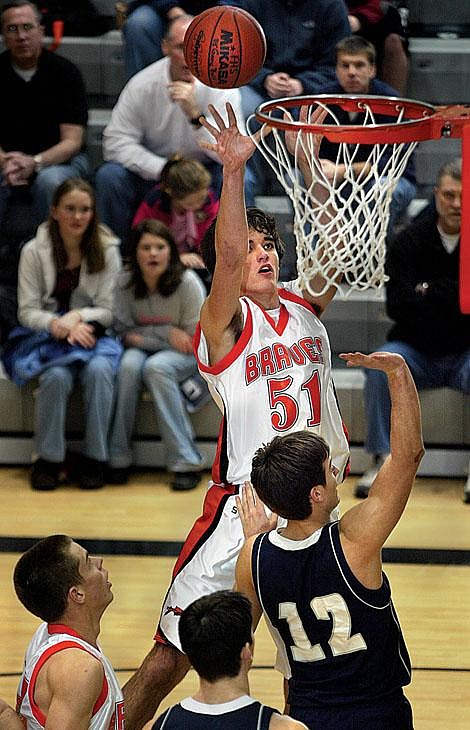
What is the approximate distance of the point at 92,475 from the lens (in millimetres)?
7164

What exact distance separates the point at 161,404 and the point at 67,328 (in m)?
0.72

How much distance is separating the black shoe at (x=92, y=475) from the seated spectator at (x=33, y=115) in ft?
5.52

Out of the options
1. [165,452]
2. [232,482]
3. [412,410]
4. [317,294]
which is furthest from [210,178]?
[412,410]

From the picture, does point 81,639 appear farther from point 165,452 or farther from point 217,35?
point 165,452

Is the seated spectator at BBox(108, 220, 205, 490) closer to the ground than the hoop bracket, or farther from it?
closer to the ground

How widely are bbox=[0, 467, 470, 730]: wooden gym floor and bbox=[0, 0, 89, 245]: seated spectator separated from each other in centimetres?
189

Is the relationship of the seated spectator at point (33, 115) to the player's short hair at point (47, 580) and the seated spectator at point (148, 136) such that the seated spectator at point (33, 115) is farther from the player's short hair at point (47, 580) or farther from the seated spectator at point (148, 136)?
the player's short hair at point (47, 580)

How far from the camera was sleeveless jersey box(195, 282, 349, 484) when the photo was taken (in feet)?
13.0

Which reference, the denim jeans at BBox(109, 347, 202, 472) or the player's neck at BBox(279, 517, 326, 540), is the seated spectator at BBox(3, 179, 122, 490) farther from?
the player's neck at BBox(279, 517, 326, 540)

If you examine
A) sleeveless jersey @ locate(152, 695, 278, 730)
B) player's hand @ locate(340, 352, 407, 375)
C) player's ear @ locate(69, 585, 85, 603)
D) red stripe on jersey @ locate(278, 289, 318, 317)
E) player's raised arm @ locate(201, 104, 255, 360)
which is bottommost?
player's ear @ locate(69, 585, 85, 603)

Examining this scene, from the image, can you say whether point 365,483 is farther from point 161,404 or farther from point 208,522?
point 208,522

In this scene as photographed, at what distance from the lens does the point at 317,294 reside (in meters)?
4.38

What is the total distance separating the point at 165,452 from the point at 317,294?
3225 millimetres

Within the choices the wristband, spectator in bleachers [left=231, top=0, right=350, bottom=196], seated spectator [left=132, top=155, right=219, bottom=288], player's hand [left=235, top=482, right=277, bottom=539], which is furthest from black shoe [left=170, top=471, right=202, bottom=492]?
player's hand [left=235, top=482, right=277, bottom=539]
